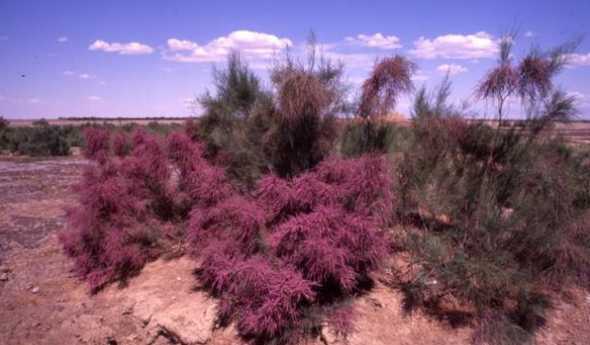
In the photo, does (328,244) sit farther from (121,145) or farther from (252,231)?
(121,145)

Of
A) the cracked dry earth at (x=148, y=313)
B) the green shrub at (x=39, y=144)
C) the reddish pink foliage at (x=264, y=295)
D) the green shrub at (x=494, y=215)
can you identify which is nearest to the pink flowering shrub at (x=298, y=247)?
the reddish pink foliage at (x=264, y=295)

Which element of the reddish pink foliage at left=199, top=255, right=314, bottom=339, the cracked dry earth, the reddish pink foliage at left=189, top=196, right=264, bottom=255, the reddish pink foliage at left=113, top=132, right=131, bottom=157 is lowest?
the cracked dry earth

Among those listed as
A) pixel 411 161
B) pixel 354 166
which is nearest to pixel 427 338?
pixel 354 166

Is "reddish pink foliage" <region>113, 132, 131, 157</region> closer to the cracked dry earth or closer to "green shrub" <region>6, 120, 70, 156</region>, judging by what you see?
the cracked dry earth

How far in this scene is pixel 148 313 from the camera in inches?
275

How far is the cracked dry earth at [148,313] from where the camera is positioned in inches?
226

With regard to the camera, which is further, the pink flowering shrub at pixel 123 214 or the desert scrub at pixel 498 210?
the pink flowering shrub at pixel 123 214

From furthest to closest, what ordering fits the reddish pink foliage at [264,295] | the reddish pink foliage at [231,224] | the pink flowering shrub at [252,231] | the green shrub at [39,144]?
the green shrub at [39,144], the reddish pink foliage at [231,224], the pink flowering shrub at [252,231], the reddish pink foliage at [264,295]

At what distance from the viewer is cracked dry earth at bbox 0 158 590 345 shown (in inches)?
226

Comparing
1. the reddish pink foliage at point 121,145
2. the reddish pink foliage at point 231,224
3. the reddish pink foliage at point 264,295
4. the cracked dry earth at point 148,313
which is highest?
the reddish pink foliage at point 121,145

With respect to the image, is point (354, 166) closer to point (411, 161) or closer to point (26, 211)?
point (411, 161)

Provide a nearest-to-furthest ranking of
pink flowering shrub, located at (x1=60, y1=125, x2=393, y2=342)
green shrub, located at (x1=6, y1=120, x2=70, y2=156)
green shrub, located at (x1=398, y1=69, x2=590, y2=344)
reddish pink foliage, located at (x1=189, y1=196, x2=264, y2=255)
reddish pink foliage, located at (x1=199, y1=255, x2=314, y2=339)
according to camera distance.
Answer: reddish pink foliage, located at (x1=199, y1=255, x2=314, y2=339) < pink flowering shrub, located at (x1=60, y1=125, x2=393, y2=342) < green shrub, located at (x1=398, y1=69, x2=590, y2=344) < reddish pink foliage, located at (x1=189, y1=196, x2=264, y2=255) < green shrub, located at (x1=6, y1=120, x2=70, y2=156)

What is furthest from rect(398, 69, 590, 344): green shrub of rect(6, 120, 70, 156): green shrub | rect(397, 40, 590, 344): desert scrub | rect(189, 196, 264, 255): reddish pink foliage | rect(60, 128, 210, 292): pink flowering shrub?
rect(6, 120, 70, 156): green shrub

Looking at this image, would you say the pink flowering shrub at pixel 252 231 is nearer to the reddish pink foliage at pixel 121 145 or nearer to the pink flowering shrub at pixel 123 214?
the pink flowering shrub at pixel 123 214
